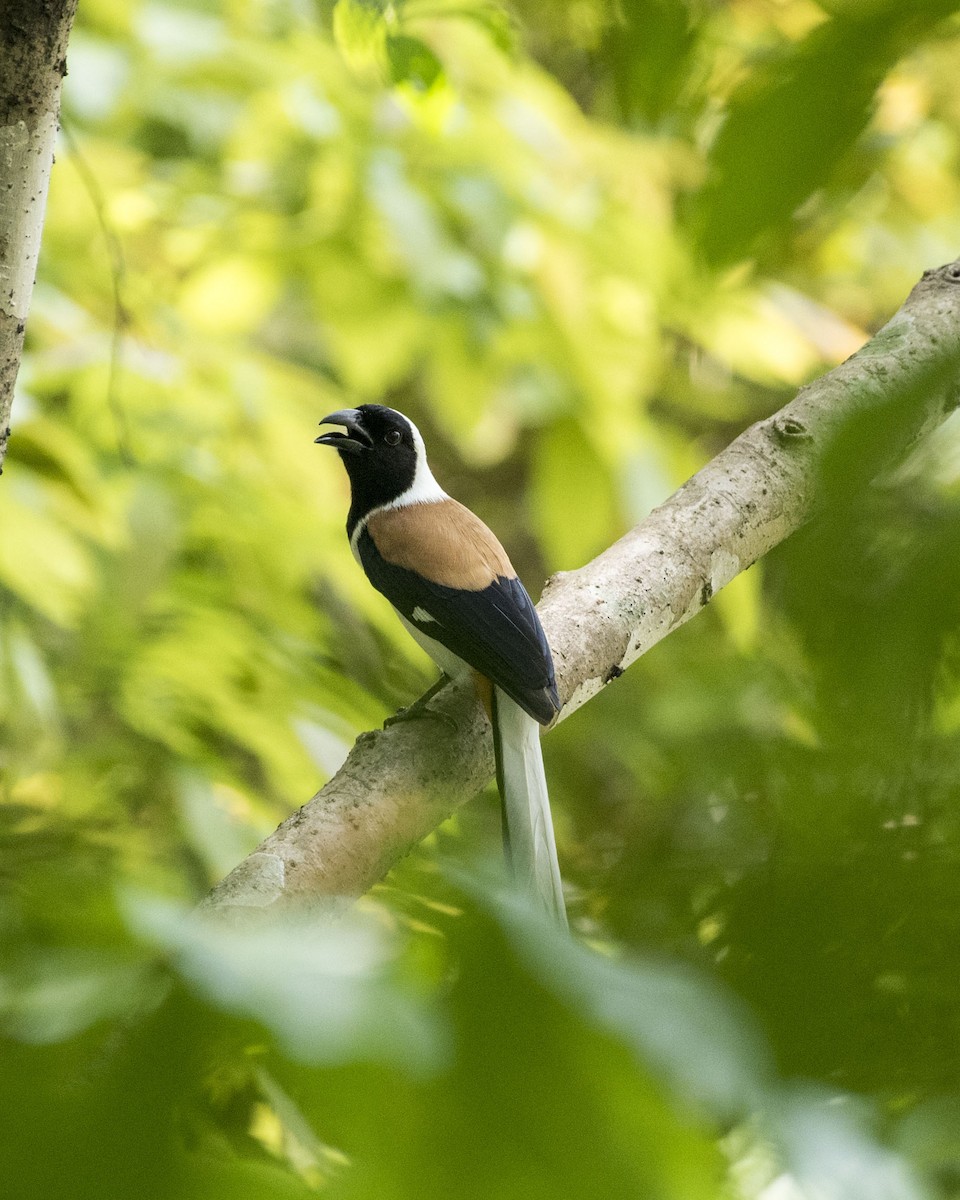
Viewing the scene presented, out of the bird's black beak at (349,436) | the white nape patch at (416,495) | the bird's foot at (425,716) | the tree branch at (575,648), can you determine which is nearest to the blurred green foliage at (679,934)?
the tree branch at (575,648)

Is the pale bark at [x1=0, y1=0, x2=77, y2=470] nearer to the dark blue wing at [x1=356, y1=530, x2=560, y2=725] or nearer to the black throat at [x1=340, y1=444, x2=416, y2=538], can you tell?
the dark blue wing at [x1=356, y1=530, x2=560, y2=725]

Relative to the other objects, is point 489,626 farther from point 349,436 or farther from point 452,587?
point 349,436

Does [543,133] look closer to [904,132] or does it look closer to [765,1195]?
[904,132]

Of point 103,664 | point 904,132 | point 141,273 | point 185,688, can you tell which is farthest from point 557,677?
point 141,273

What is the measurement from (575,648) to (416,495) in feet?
3.54

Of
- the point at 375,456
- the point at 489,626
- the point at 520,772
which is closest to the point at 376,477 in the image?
the point at 375,456

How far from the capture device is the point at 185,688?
2330 millimetres

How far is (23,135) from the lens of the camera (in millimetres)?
1194

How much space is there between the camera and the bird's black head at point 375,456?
2859mm

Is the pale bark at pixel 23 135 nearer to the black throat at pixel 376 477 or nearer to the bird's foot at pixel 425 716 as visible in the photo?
the bird's foot at pixel 425 716

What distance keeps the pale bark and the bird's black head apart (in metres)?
1.52

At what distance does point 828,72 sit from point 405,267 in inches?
108

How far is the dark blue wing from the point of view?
1.84 meters

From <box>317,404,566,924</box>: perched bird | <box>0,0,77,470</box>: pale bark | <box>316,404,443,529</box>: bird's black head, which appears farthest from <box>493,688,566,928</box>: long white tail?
<box>316,404,443,529</box>: bird's black head
